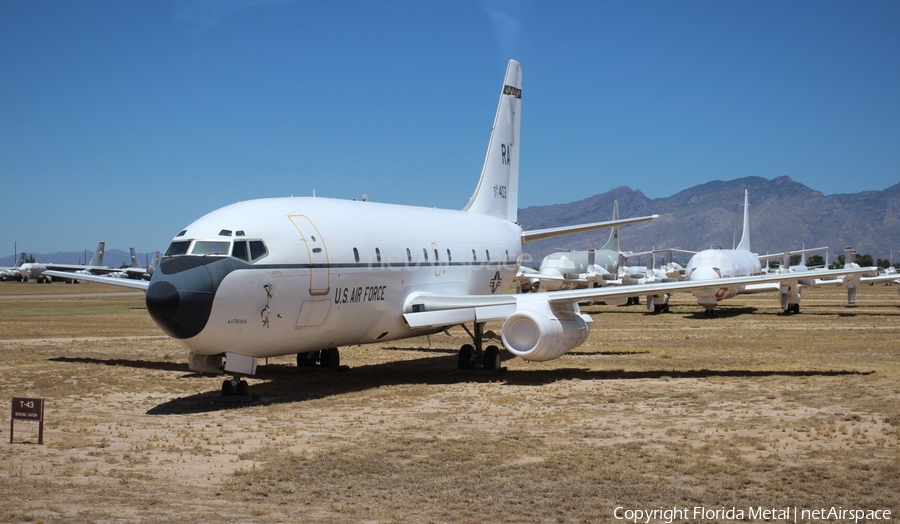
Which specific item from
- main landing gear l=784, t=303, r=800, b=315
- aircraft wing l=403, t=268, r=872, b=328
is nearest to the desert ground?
aircraft wing l=403, t=268, r=872, b=328

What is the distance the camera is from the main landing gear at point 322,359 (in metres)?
19.7

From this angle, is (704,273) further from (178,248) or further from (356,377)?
(178,248)

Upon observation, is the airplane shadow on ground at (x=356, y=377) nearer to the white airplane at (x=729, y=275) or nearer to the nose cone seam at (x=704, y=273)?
the white airplane at (x=729, y=275)

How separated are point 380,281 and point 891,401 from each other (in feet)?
29.9

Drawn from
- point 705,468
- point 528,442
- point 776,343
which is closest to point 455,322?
point 528,442

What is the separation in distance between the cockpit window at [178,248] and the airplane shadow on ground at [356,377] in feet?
8.11

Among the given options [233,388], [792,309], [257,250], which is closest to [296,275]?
[257,250]

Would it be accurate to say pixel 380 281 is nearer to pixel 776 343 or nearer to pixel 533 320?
pixel 533 320

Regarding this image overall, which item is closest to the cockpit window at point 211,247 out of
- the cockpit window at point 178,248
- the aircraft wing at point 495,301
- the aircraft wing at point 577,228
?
the cockpit window at point 178,248

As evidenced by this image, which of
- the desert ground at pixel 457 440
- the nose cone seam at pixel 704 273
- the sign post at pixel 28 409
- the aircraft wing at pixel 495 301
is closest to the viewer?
the desert ground at pixel 457 440

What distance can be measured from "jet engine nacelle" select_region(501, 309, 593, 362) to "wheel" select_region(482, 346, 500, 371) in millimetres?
1995

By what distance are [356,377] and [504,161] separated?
962 cm

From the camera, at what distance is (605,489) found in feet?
28.7

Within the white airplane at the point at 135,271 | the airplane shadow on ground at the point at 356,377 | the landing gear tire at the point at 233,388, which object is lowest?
the airplane shadow on ground at the point at 356,377
